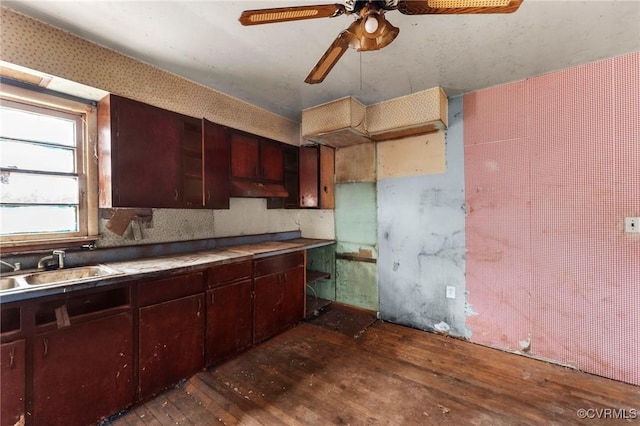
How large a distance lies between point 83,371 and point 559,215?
365 centimetres

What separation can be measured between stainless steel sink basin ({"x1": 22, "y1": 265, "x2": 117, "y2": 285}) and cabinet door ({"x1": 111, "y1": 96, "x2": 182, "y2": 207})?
19.3 inches

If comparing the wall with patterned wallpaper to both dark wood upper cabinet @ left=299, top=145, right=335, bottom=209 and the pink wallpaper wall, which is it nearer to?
dark wood upper cabinet @ left=299, top=145, right=335, bottom=209

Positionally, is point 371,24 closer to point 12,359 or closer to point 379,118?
point 379,118

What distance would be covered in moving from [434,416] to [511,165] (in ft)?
7.13

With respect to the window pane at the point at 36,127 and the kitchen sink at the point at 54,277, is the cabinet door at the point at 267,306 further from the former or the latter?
the window pane at the point at 36,127

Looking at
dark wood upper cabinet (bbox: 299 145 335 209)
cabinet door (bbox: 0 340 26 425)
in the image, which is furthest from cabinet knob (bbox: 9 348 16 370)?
dark wood upper cabinet (bbox: 299 145 335 209)

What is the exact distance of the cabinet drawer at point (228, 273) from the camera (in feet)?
7.20

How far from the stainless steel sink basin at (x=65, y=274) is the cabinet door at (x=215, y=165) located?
2.94 ft

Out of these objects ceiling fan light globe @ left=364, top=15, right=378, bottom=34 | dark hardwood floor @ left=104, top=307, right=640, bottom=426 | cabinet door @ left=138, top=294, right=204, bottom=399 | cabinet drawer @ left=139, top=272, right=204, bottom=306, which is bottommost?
dark hardwood floor @ left=104, top=307, right=640, bottom=426

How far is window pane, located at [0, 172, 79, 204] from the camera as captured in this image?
5.89 ft

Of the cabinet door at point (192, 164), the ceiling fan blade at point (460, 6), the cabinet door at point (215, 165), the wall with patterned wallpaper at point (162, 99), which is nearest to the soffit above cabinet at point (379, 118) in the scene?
the wall with patterned wallpaper at point (162, 99)

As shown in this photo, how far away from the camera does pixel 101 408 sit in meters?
1.65

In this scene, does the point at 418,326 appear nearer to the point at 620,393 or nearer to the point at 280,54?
the point at 620,393

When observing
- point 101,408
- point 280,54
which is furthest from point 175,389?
point 280,54
